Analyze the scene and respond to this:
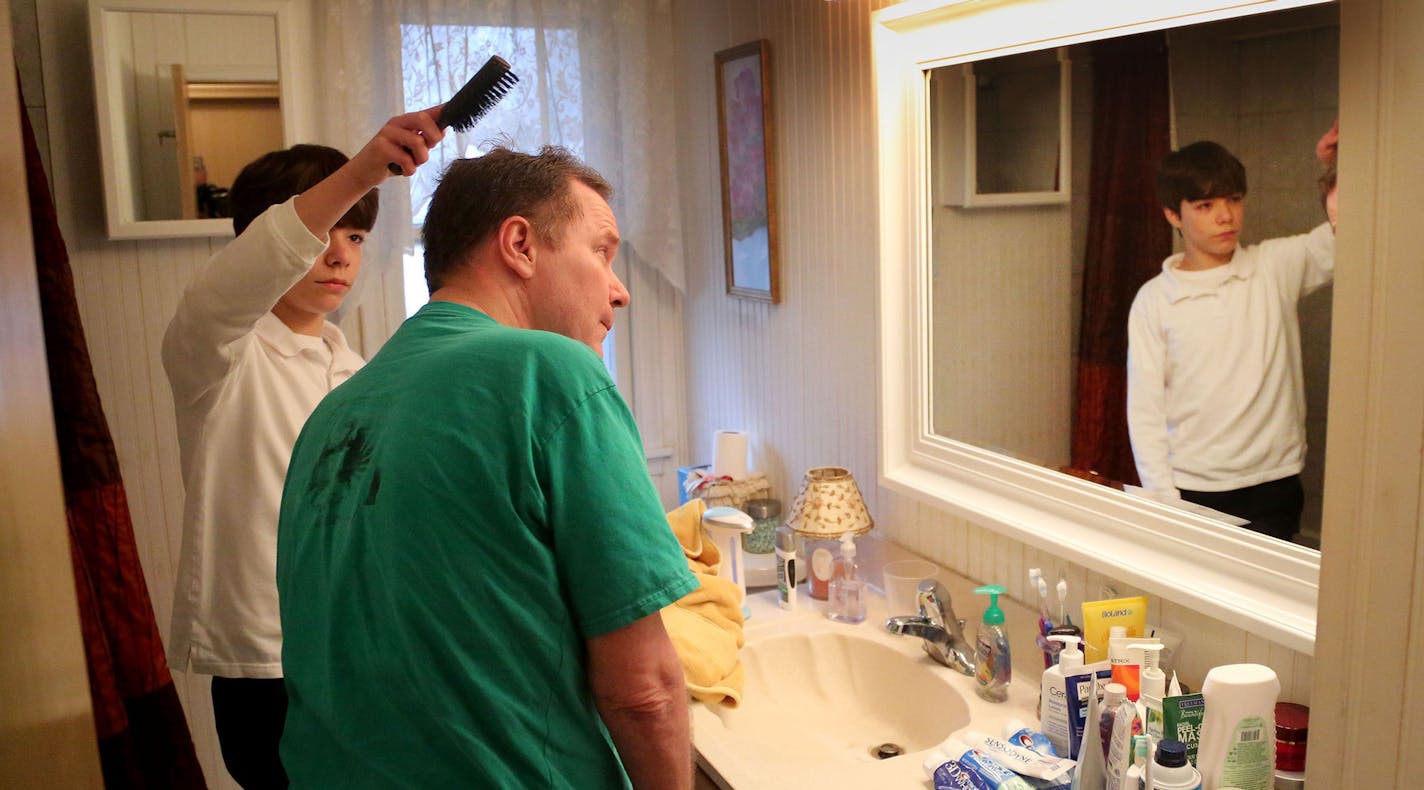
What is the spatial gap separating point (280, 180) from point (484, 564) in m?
0.97

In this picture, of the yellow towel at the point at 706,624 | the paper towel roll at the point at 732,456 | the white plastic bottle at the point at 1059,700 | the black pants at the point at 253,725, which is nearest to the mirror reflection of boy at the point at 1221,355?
the white plastic bottle at the point at 1059,700

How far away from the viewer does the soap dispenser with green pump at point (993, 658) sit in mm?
1566

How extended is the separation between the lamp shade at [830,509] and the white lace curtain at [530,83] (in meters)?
0.95

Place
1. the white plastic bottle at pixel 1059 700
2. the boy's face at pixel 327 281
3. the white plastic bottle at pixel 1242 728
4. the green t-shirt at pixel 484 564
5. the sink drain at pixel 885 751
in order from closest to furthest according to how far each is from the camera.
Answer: the green t-shirt at pixel 484 564
the white plastic bottle at pixel 1242 728
the white plastic bottle at pixel 1059 700
the boy's face at pixel 327 281
the sink drain at pixel 885 751

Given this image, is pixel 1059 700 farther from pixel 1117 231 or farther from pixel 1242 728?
pixel 1117 231

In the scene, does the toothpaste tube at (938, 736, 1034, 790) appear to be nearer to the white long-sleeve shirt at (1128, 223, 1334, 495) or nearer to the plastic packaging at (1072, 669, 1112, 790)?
the plastic packaging at (1072, 669, 1112, 790)

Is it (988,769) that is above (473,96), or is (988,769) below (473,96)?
below

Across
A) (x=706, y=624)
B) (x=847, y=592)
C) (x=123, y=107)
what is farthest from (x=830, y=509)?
(x=123, y=107)

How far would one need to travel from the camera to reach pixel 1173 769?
1122 mm

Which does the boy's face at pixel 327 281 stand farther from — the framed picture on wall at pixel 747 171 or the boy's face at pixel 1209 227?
the boy's face at pixel 1209 227

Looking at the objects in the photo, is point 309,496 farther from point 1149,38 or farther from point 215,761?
point 215,761

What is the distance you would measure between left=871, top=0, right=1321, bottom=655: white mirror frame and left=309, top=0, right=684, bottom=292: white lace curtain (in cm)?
91

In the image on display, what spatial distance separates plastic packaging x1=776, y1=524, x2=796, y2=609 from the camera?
79.3 inches

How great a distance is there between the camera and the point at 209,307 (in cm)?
134
